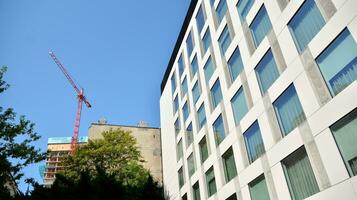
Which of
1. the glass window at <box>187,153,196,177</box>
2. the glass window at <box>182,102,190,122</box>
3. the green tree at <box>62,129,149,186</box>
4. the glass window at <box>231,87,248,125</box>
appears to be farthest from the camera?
the green tree at <box>62,129,149,186</box>

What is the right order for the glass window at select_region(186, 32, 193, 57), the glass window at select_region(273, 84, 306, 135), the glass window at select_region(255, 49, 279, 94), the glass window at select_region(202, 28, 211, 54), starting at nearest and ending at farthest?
the glass window at select_region(273, 84, 306, 135) < the glass window at select_region(255, 49, 279, 94) < the glass window at select_region(202, 28, 211, 54) < the glass window at select_region(186, 32, 193, 57)

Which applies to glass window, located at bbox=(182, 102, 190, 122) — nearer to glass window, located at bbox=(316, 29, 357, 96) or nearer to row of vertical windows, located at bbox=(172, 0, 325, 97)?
row of vertical windows, located at bbox=(172, 0, 325, 97)

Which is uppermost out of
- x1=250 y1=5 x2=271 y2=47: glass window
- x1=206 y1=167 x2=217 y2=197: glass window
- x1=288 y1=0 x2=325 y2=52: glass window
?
x1=250 y1=5 x2=271 y2=47: glass window

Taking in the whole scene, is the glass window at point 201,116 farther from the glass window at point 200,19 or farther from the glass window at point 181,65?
the glass window at point 181,65

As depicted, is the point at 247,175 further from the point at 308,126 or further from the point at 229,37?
the point at 229,37

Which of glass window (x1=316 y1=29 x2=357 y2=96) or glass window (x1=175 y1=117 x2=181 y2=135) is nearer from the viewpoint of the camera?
glass window (x1=316 y1=29 x2=357 y2=96)

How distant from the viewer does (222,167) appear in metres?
20.6

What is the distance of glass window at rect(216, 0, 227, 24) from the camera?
23748 millimetres

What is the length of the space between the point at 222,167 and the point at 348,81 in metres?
10.9

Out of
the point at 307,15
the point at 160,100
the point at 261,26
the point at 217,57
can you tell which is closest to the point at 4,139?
the point at 217,57

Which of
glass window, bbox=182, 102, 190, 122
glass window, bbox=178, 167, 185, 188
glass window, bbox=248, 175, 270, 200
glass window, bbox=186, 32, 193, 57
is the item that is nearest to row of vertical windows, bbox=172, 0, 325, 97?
glass window, bbox=186, 32, 193, 57

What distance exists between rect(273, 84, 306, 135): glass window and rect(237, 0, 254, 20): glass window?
726 centimetres

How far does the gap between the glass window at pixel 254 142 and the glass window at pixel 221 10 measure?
10.1 meters

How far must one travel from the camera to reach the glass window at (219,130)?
21.5m
